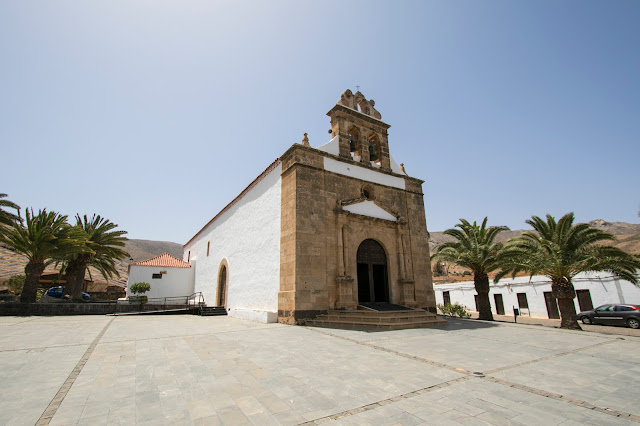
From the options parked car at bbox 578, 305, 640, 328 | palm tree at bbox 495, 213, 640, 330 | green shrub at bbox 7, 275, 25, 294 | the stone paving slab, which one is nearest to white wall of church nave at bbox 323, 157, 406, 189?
palm tree at bbox 495, 213, 640, 330

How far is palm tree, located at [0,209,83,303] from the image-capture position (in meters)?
14.6

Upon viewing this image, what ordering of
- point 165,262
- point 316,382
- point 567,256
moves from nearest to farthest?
point 316,382 → point 567,256 → point 165,262

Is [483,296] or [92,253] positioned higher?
[92,253]

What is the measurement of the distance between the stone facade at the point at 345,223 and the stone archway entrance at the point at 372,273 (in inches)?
7.8

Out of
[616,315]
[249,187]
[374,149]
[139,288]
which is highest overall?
[374,149]

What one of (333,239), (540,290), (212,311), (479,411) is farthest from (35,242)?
(540,290)

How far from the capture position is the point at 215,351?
602cm

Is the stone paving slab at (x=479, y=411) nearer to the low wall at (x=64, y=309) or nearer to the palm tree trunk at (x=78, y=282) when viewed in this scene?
the low wall at (x=64, y=309)

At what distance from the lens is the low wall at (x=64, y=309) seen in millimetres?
13712

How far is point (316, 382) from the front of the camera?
4.10 m

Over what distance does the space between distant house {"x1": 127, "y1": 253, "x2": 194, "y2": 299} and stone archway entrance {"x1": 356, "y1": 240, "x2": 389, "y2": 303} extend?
16.5 meters

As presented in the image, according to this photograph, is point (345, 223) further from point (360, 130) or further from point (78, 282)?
point (78, 282)

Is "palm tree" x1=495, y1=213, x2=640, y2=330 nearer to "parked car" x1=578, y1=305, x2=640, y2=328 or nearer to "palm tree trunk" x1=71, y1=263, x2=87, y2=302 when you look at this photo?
"parked car" x1=578, y1=305, x2=640, y2=328

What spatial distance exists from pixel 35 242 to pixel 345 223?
14747 mm
